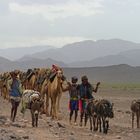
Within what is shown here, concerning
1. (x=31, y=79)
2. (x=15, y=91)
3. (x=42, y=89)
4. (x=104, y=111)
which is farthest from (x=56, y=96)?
(x=104, y=111)

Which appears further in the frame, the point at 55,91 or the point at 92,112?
the point at 55,91

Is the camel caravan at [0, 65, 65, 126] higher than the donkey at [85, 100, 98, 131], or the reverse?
the camel caravan at [0, 65, 65, 126]

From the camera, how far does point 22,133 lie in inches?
571

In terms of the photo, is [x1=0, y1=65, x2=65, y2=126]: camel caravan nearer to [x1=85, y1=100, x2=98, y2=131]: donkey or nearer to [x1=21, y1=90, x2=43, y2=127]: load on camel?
[x1=21, y1=90, x2=43, y2=127]: load on camel

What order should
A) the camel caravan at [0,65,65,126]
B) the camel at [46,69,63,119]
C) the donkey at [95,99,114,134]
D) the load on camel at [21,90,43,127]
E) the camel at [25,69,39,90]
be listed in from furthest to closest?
the camel at [25,69,39,90]
the camel at [46,69,63,119]
the camel caravan at [0,65,65,126]
the load on camel at [21,90,43,127]
the donkey at [95,99,114,134]

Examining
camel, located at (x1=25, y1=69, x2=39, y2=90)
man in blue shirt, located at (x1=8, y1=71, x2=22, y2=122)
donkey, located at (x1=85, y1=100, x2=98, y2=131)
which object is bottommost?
donkey, located at (x1=85, y1=100, x2=98, y2=131)

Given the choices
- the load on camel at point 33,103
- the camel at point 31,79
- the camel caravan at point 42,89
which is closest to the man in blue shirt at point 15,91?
the camel caravan at point 42,89

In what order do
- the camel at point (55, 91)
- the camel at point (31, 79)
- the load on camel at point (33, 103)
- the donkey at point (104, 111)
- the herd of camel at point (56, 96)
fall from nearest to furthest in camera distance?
the donkey at point (104, 111), the herd of camel at point (56, 96), the load on camel at point (33, 103), the camel at point (55, 91), the camel at point (31, 79)

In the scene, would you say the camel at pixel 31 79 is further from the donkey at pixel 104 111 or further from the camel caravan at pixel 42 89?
the donkey at pixel 104 111

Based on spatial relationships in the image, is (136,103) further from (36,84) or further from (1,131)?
(36,84)

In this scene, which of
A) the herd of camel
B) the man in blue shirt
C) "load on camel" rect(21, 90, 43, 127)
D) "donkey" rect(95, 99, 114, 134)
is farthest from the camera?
the man in blue shirt

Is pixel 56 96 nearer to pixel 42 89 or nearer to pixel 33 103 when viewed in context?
pixel 42 89

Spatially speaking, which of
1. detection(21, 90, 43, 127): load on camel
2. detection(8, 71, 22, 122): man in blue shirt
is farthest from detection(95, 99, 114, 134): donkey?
detection(8, 71, 22, 122): man in blue shirt

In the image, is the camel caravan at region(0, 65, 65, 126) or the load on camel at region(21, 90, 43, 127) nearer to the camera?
the load on camel at region(21, 90, 43, 127)
